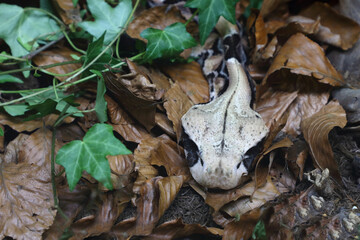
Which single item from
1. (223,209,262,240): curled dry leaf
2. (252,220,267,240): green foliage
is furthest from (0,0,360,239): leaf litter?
(252,220,267,240): green foliage

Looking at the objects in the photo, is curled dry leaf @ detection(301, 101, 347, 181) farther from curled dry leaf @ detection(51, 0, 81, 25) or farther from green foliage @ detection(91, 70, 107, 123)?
curled dry leaf @ detection(51, 0, 81, 25)

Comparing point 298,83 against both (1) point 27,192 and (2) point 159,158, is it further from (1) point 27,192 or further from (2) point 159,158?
(1) point 27,192

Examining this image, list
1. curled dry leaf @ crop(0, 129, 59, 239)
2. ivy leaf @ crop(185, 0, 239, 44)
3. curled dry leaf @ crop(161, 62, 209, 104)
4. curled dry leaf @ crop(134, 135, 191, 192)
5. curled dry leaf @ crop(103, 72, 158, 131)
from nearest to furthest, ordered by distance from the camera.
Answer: curled dry leaf @ crop(0, 129, 59, 239), curled dry leaf @ crop(134, 135, 191, 192), curled dry leaf @ crop(103, 72, 158, 131), ivy leaf @ crop(185, 0, 239, 44), curled dry leaf @ crop(161, 62, 209, 104)

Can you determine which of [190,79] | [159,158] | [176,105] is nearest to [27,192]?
[159,158]

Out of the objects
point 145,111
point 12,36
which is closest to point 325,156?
point 145,111

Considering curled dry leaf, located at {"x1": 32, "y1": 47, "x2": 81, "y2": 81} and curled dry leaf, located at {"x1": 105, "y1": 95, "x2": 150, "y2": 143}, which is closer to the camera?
curled dry leaf, located at {"x1": 105, "y1": 95, "x2": 150, "y2": 143}

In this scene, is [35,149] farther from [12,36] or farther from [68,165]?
[12,36]

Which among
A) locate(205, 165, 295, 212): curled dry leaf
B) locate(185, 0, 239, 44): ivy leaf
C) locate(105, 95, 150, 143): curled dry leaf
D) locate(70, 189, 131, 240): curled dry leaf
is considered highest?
locate(185, 0, 239, 44): ivy leaf

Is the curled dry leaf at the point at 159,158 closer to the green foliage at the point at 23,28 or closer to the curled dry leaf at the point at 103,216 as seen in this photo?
the curled dry leaf at the point at 103,216
